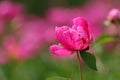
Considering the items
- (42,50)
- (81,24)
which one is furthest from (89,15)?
(81,24)

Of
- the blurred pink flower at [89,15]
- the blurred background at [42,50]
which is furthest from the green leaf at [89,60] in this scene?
the blurred pink flower at [89,15]

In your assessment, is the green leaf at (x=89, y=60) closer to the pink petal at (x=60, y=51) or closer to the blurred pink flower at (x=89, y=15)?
the pink petal at (x=60, y=51)

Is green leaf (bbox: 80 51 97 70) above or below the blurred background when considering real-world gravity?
above

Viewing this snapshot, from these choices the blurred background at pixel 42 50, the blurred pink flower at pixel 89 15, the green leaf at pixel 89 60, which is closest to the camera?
the green leaf at pixel 89 60

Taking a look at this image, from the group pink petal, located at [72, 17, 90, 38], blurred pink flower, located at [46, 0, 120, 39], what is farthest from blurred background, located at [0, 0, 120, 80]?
pink petal, located at [72, 17, 90, 38]

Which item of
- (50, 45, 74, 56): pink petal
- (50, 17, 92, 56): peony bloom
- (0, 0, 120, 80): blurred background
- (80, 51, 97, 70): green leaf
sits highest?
(50, 17, 92, 56): peony bloom

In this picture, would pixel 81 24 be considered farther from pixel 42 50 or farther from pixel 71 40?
pixel 42 50

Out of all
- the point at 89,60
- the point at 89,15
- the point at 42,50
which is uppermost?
the point at 89,60

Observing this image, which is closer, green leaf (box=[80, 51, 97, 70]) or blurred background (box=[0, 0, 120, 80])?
green leaf (box=[80, 51, 97, 70])

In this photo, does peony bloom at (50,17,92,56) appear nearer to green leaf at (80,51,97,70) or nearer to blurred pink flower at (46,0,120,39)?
green leaf at (80,51,97,70)

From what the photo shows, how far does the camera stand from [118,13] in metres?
2.26

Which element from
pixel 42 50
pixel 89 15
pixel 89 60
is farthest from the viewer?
pixel 89 15

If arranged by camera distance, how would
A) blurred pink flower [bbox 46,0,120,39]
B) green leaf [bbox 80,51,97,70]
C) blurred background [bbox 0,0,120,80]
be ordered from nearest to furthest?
green leaf [bbox 80,51,97,70]
blurred background [bbox 0,0,120,80]
blurred pink flower [bbox 46,0,120,39]

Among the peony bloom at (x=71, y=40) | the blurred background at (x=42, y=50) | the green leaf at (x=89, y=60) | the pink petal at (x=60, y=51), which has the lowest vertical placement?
the blurred background at (x=42, y=50)
